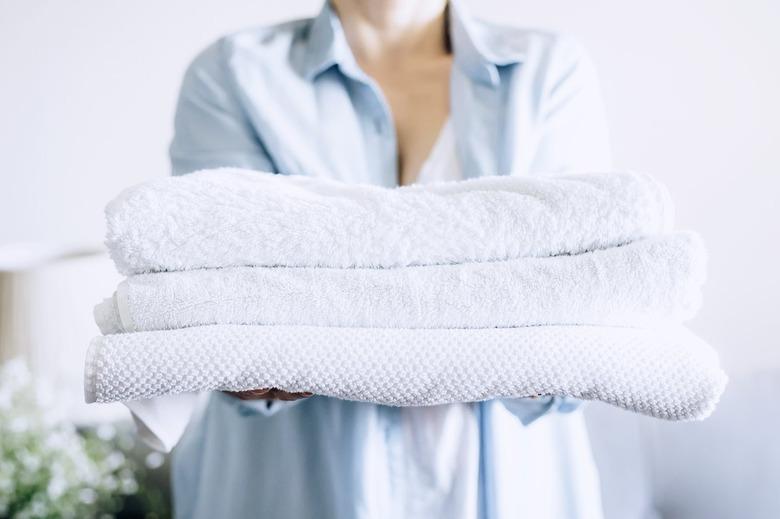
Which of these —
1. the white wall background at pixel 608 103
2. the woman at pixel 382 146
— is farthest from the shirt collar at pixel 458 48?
the white wall background at pixel 608 103

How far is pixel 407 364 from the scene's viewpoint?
0.52m

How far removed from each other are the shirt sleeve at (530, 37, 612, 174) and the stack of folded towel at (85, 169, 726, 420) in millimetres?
255

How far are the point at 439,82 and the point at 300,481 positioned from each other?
16.2 inches

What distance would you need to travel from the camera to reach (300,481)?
29.9 inches

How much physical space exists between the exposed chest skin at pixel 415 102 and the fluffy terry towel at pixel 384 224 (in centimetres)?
28

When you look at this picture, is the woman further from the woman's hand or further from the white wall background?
the white wall background

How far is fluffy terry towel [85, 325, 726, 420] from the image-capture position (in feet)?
1.69

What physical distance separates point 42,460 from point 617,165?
3.28 ft

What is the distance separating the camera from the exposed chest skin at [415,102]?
827 mm

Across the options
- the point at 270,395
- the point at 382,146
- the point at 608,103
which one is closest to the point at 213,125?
the point at 382,146

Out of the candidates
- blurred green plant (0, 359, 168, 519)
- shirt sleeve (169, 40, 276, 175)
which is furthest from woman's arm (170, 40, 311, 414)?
blurred green plant (0, 359, 168, 519)

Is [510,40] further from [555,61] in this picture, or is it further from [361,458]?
[361,458]

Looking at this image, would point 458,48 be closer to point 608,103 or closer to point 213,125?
point 213,125

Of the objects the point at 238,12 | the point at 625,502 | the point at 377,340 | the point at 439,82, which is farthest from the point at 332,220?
the point at 238,12
